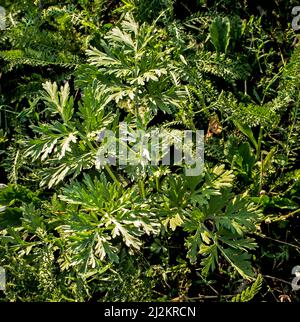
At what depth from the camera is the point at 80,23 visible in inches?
95.6

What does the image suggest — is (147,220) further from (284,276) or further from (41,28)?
(41,28)

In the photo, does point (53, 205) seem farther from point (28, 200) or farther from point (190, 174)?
point (190, 174)

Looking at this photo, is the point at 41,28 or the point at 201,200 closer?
the point at 201,200

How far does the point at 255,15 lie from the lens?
2.45 meters

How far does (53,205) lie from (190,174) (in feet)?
1.61

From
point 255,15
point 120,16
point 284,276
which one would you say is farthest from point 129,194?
point 255,15

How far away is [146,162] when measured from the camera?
1784 mm

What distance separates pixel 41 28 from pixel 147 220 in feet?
3.58

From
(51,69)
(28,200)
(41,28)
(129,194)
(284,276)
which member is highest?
(41,28)

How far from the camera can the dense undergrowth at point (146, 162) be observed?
1.82 m

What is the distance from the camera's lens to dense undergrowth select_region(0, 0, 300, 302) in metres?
1.82
